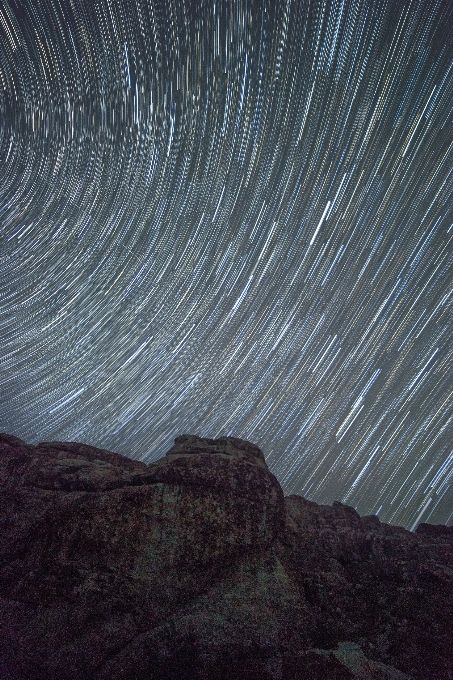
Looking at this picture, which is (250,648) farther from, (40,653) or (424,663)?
(40,653)

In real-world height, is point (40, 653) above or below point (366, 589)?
below

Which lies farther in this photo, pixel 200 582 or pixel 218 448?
pixel 218 448

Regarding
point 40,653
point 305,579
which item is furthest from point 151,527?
point 305,579

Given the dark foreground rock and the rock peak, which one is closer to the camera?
the dark foreground rock

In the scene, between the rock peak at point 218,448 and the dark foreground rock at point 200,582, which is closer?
the dark foreground rock at point 200,582

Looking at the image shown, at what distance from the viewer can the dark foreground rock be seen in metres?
8.70

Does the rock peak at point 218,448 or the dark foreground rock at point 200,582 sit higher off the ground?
the rock peak at point 218,448

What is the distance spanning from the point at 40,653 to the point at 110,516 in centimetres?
305

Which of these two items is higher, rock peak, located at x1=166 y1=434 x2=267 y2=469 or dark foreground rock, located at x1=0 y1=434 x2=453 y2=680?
rock peak, located at x1=166 y1=434 x2=267 y2=469

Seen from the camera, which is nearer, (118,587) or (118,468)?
(118,587)

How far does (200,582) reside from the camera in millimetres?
10242

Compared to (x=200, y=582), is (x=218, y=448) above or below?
above

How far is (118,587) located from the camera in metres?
9.95

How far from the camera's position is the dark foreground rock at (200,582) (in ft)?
28.5
